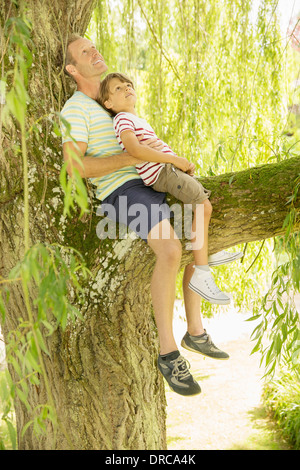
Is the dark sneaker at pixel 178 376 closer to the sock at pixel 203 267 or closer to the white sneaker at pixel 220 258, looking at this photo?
the sock at pixel 203 267

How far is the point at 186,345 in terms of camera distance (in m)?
2.11

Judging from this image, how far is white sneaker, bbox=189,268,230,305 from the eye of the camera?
6.20 ft

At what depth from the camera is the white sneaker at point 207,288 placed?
1.89m

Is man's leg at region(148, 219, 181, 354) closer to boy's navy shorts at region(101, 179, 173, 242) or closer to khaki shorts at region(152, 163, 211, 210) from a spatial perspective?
boy's navy shorts at region(101, 179, 173, 242)

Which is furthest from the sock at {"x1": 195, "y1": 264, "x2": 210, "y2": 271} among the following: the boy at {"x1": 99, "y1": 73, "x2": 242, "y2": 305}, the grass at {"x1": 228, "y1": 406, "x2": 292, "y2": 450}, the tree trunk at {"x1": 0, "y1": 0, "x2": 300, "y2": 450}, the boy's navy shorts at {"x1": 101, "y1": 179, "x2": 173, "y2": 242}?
the grass at {"x1": 228, "y1": 406, "x2": 292, "y2": 450}

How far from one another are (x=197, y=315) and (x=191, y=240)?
34cm

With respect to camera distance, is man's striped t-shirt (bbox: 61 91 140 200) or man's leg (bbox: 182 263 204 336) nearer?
man's striped t-shirt (bbox: 61 91 140 200)

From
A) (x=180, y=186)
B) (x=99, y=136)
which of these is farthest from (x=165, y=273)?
(x=99, y=136)

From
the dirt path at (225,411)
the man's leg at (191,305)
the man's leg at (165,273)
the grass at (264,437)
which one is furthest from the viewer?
the dirt path at (225,411)

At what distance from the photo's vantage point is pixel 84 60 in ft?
6.85

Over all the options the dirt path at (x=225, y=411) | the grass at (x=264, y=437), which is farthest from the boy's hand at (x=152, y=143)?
the grass at (x=264, y=437)

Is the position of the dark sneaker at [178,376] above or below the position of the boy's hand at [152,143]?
below

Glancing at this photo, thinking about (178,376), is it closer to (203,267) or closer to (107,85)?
(203,267)

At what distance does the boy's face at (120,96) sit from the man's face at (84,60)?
0.40 ft
